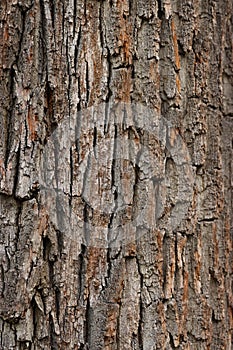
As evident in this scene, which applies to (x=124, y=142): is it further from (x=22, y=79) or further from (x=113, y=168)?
(x=22, y=79)

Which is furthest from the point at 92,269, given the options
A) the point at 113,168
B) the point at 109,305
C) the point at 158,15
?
the point at 158,15

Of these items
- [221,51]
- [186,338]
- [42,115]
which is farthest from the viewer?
[221,51]

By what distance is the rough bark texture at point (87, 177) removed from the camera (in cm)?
134

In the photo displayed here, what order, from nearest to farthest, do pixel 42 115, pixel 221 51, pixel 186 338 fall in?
1. pixel 42 115
2. pixel 186 338
3. pixel 221 51

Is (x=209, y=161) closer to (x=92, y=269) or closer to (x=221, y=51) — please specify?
(x=221, y=51)

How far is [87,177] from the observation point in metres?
1.35

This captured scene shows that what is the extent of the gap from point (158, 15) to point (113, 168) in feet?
1.41

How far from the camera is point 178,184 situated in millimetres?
1432

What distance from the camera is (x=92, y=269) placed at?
Result: 4.43 feet

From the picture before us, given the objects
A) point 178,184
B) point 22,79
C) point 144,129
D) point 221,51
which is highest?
point 221,51

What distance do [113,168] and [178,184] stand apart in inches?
7.7

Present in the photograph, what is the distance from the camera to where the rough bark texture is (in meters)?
1.34

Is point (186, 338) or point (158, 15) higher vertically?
point (158, 15)

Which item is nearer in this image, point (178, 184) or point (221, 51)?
point (178, 184)
